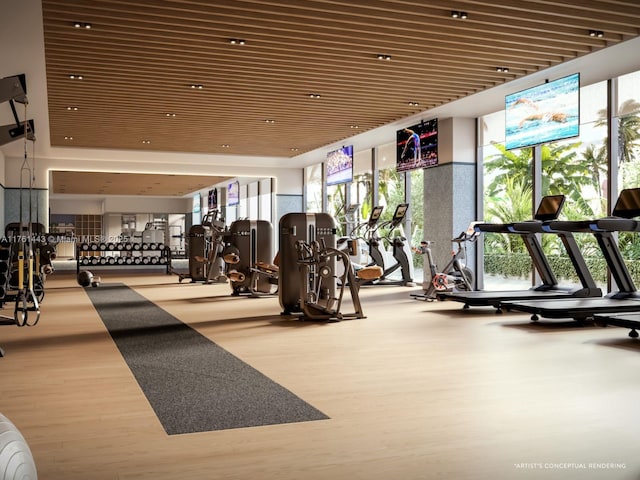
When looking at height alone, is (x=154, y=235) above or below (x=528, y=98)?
below

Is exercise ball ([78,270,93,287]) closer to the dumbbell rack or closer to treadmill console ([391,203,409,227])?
the dumbbell rack

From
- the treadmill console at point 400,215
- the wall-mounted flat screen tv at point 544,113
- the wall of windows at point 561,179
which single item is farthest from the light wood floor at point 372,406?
the treadmill console at point 400,215

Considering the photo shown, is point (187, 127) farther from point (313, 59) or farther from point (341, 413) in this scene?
point (341, 413)

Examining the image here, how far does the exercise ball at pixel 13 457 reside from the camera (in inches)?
66.8

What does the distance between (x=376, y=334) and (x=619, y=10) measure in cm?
364

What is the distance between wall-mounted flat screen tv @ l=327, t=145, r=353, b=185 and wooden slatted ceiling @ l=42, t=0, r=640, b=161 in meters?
3.04

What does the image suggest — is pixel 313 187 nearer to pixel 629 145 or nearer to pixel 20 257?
pixel 629 145

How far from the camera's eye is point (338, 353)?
5.25 meters

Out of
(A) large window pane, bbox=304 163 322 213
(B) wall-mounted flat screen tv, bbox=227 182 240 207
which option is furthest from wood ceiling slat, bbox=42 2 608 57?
(B) wall-mounted flat screen tv, bbox=227 182 240 207

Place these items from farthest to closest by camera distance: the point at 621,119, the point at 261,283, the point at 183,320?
the point at 261,283, the point at 621,119, the point at 183,320

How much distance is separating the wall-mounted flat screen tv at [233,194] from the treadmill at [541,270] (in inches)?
526

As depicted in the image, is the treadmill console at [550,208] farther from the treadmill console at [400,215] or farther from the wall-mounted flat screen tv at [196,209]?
the wall-mounted flat screen tv at [196,209]

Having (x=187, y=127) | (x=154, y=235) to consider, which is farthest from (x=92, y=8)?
(x=154, y=235)

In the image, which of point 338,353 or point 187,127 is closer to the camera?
point 338,353
